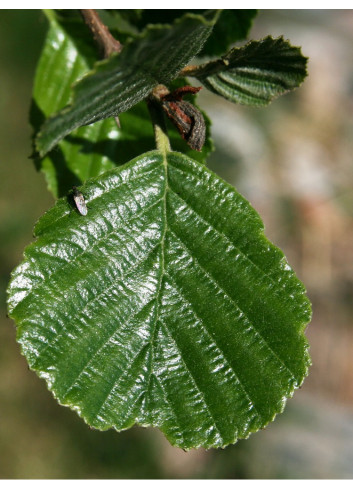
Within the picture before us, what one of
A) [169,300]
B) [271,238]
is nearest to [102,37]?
[169,300]

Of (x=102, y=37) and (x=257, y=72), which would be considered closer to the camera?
(x=257, y=72)

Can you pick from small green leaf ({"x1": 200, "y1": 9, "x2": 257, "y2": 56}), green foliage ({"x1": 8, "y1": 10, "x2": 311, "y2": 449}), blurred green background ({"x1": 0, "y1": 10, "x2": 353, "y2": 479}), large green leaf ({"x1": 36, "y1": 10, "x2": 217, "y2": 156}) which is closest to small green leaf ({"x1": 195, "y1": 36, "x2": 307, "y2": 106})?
green foliage ({"x1": 8, "y1": 10, "x2": 311, "y2": 449})

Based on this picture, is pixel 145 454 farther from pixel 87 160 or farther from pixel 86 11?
pixel 86 11

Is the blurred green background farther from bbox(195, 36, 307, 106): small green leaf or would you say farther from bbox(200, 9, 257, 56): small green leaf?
bbox(195, 36, 307, 106): small green leaf

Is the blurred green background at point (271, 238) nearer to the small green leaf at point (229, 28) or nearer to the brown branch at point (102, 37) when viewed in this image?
the small green leaf at point (229, 28)

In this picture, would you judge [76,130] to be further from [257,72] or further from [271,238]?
[271,238]

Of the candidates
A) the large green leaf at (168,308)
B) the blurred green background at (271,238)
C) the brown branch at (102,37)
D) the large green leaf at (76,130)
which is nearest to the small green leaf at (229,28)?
the large green leaf at (76,130)
